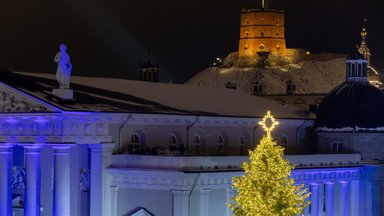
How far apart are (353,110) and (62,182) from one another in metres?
28.1

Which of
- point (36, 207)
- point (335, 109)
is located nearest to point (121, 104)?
point (36, 207)

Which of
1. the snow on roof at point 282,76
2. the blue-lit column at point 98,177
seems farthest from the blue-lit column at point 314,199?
the snow on roof at point 282,76

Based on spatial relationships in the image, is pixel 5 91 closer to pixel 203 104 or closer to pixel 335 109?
pixel 203 104

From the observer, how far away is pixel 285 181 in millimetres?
62688

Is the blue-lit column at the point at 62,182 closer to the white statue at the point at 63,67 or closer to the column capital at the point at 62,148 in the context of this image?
the column capital at the point at 62,148

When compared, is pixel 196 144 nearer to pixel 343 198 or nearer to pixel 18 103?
pixel 343 198

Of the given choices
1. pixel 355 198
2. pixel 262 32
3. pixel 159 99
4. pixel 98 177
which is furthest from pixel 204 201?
pixel 262 32

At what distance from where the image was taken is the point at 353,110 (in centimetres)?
9444

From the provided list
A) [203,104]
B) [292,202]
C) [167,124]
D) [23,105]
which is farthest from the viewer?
[203,104]

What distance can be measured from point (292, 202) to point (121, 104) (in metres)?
16.9

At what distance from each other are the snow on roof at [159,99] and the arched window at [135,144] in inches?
59.8

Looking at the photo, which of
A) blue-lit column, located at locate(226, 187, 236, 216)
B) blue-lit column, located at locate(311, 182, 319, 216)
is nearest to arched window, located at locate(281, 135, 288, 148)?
blue-lit column, located at locate(311, 182, 319, 216)

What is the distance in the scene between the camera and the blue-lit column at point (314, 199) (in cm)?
8481

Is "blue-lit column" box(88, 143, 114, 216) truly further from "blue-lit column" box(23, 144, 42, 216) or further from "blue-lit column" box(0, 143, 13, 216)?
"blue-lit column" box(0, 143, 13, 216)
